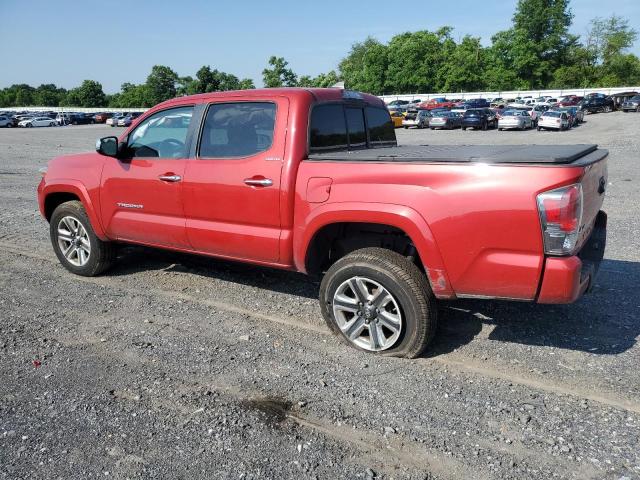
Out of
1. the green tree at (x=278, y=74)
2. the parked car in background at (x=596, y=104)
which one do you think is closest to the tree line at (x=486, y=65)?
the green tree at (x=278, y=74)

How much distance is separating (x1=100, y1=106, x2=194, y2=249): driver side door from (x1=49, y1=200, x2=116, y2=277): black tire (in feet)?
1.11

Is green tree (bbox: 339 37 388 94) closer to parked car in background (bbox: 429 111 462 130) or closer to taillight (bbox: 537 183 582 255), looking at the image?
parked car in background (bbox: 429 111 462 130)

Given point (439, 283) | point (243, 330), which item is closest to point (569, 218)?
point (439, 283)

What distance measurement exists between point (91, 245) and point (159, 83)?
112889 mm

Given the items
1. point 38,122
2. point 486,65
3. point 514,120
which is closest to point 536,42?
point 486,65

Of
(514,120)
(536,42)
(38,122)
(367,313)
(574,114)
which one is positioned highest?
(536,42)

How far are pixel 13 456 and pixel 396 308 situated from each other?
2406 millimetres

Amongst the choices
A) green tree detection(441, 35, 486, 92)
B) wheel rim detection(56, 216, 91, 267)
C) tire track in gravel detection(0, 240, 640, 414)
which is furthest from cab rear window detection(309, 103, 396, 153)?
green tree detection(441, 35, 486, 92)

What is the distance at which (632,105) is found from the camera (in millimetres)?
53125

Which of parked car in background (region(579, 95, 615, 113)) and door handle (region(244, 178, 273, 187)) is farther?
parked car in background (region(579, 95, 615, 113))

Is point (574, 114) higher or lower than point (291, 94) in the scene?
lower

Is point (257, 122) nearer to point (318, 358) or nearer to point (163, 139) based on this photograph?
point (163, 139)

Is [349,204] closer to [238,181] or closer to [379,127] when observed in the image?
[238,181]

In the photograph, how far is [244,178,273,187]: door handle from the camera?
13.7 feet
